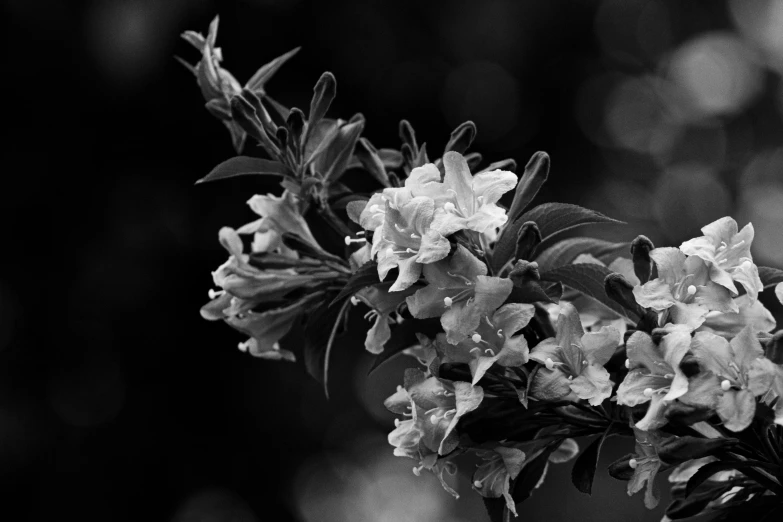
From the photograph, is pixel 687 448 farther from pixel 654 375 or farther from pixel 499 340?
pixel 499 340

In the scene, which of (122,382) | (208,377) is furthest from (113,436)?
(208,377)

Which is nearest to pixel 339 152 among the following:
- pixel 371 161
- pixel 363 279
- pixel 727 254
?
pixel 371 161

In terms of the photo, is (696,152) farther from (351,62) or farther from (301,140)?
(301,140)

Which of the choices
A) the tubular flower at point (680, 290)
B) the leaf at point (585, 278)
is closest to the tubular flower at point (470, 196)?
the leaf at point (585, 278)

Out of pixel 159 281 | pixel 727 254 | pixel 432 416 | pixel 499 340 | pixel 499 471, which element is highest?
pixel 727 254

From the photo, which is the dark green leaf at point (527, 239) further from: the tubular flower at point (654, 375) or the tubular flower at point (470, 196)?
the tubular flower at point (654, 375)

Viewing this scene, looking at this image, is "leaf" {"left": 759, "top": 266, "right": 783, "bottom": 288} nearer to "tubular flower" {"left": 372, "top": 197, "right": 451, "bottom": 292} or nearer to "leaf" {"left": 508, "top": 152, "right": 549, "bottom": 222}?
"leaf" {"left": 508, "top": 152, "right": 549, "bottom": 222}
